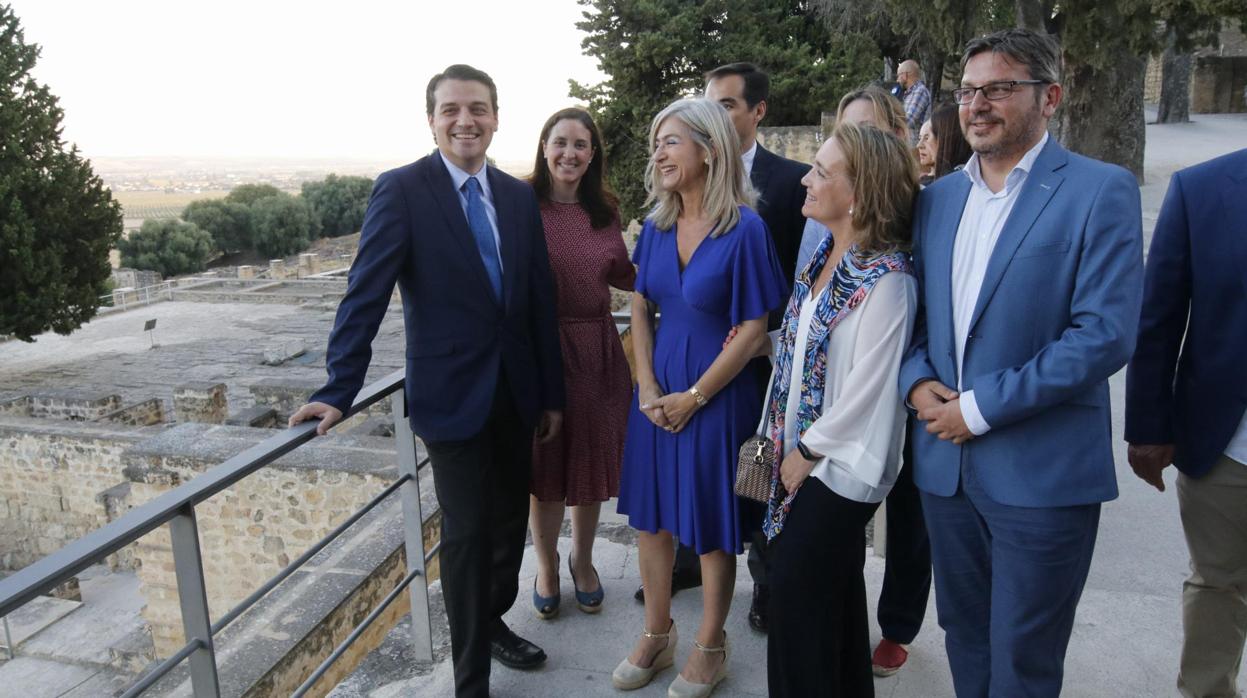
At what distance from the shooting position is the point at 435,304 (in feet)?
8.23

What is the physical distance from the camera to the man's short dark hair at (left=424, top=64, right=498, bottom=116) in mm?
2549

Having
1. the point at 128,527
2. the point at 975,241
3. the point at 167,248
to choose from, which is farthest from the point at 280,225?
the point at 975,241

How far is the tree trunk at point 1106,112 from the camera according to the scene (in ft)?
47.8

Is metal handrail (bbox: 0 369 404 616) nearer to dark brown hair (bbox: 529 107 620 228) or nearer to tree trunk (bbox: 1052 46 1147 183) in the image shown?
dark brown hair (bbox: 529 107 620 228)

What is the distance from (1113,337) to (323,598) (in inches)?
187

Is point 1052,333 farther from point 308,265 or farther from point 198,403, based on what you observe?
point 308,265

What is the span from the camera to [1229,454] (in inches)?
86.2

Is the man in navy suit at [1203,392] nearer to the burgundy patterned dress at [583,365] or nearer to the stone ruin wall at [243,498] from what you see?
the burgundy patterned dress at [583,365]

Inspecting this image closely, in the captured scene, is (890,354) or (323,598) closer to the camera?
(890,354)

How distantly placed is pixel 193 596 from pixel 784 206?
2.22 metres

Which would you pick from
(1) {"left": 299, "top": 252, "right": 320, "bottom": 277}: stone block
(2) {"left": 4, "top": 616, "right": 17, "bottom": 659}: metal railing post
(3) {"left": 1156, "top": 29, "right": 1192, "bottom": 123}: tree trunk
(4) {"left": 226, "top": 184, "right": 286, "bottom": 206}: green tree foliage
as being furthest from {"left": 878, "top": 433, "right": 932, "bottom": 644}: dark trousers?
(4) {"left": 226, "top": 184, "right": 286, "bottom": 206}: green tree foliage

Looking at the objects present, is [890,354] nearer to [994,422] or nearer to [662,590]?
[994,422]

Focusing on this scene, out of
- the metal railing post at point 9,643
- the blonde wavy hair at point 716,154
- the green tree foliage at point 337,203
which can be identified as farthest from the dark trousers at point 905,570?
the green tree foliage at point 337,203

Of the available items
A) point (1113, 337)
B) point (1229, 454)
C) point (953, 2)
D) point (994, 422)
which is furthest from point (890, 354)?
point (953, 2)
